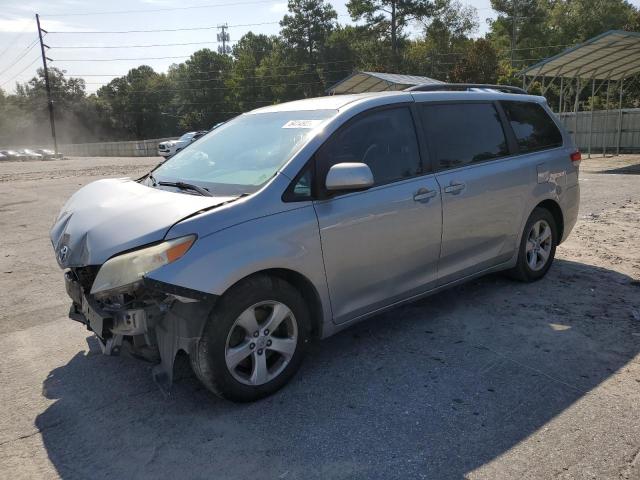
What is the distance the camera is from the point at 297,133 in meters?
3.66

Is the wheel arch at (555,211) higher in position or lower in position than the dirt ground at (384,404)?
higher

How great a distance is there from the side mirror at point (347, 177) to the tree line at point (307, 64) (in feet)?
139

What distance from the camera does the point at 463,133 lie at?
4.40 metres

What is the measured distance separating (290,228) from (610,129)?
81.9 feet

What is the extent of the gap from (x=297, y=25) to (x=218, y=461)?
2626 inches

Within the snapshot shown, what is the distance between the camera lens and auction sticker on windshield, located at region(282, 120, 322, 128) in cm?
365

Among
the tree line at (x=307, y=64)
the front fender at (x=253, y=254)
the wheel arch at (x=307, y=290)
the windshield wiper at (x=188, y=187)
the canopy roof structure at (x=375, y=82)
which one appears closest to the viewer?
the front fender at (x=253, y=254)

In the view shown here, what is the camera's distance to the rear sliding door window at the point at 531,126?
4.94m

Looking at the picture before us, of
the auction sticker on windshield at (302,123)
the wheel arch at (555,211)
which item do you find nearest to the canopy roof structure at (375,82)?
the wheel arch at (555,211)

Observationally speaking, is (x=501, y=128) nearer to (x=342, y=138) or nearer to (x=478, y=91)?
(x=478, y=91)

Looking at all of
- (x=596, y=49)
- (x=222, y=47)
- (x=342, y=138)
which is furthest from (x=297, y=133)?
(x=222, y=47)

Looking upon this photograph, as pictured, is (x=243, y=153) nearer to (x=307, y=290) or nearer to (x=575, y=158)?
(x=307, y=290)

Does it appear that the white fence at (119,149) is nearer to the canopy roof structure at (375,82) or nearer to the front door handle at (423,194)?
the canopy roof structure at (375,82)

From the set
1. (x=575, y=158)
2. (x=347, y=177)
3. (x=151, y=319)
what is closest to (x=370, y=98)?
(x=347, y=177)
